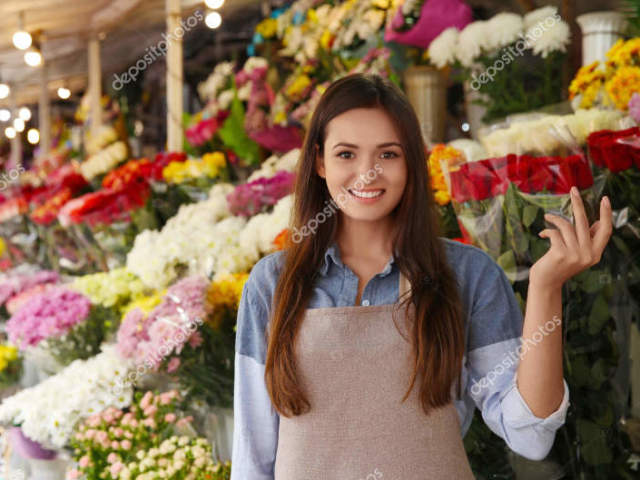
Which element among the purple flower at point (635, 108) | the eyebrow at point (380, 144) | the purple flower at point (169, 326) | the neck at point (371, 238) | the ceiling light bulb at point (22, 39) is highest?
the ceiling light bulb at point (22, 39)

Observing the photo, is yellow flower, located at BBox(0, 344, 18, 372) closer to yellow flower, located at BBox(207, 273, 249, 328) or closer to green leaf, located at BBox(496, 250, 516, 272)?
yellow flower, located at BBox(207, 273, 249, 328)

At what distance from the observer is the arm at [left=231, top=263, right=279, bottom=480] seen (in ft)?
4.16

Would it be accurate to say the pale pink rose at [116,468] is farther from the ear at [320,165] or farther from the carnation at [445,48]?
the carnation at [445,48]

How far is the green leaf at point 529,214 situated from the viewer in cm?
144

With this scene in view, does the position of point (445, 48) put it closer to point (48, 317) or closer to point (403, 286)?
point (403, 286)

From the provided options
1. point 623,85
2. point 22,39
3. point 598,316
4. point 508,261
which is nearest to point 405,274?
point 508,261

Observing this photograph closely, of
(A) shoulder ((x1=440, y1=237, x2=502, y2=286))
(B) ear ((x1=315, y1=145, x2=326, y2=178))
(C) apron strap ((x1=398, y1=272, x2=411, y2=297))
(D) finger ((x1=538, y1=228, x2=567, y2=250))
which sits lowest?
(C) apron strap ((x1=398, y1=272, x2=411, y2=297))

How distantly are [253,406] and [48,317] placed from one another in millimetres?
1298

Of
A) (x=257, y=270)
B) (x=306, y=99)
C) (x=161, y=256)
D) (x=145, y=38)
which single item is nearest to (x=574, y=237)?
(x=257, y=270)

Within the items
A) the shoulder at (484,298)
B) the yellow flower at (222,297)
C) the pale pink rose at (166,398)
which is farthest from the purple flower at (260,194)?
the shoulder at (484,298)

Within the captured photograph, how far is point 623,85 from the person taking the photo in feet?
5.58

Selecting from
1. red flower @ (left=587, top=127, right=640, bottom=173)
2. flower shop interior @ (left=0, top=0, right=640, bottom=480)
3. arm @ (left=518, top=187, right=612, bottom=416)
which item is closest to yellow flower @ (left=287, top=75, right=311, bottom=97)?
flower shop interior @ (left=0, top=0, right=640, bottom=480)

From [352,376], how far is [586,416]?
0.58 metres

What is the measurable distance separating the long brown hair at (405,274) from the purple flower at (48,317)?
129cm
